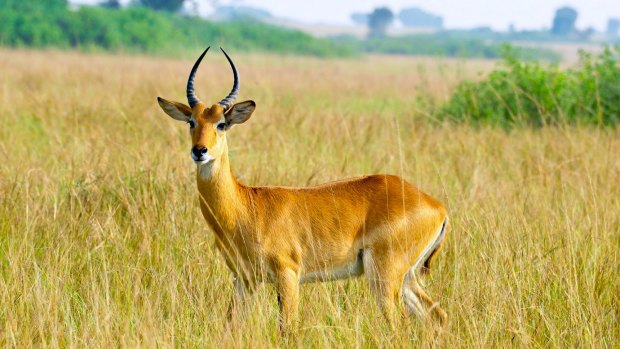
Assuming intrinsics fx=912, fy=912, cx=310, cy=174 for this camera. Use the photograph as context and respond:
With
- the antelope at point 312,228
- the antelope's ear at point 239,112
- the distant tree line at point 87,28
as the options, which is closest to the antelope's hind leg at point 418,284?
the antelope at point 312,228

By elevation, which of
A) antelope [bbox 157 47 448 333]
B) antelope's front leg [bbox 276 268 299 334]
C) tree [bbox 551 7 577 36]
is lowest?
tree [bbox 551 7 577 36]

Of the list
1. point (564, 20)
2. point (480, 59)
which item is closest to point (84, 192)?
point (480, 59)

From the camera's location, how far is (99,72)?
1845 cm

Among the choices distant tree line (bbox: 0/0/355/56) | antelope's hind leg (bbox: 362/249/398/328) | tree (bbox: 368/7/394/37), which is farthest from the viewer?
tree (bbox: 368/7/394/37)

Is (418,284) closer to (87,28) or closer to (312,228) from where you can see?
(312,228)

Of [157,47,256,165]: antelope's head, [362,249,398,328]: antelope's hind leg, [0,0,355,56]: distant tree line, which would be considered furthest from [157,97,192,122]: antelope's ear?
[0,0,355,56]: distant tree line

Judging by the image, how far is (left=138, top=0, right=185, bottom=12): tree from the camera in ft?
240

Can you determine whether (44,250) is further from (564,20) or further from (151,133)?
(564,20)

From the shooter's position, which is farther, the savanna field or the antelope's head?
the antelope's head

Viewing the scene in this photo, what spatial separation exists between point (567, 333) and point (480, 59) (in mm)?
80495

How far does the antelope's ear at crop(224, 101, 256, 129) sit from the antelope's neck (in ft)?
0.56

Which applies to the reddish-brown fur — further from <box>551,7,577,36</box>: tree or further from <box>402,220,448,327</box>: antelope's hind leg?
<box>551,7,577,36</box>: tree

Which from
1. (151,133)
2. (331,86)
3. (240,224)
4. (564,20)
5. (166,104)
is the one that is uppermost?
(166,104)

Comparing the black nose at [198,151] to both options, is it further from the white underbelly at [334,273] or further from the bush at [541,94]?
the bush at [541,94]
